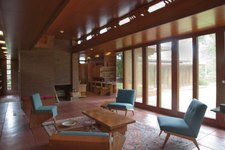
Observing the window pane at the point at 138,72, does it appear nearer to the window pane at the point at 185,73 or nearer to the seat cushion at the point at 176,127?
the window pane at the point at 185,73

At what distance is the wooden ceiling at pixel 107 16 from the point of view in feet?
8.05

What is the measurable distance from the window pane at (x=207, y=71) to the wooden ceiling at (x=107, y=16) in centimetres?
53

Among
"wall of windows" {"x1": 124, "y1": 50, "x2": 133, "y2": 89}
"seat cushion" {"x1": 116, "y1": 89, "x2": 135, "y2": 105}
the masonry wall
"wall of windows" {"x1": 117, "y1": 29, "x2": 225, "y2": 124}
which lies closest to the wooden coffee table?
"seat cushion" {"x1": 116, "y1": 89, "x2": 135, "y2": 105}

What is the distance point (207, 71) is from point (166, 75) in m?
1.28

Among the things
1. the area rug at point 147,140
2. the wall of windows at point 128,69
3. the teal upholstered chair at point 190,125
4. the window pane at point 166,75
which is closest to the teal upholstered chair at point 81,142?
the area rug at point 147,140

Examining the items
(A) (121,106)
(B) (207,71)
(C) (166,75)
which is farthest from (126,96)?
(B) (207,71)

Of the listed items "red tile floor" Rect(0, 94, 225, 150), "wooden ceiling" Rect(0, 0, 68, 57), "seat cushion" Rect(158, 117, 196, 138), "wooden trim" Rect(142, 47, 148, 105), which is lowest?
"red tile floor" Rect(0, 94, 225, 150)

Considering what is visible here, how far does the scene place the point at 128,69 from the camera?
6.96 metres

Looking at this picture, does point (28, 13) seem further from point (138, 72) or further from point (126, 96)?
point (138, 72)

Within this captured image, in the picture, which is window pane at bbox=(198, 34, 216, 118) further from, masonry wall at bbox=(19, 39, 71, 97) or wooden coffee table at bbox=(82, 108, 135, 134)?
masonry wall at bbox=(19, 39, 71, 97)

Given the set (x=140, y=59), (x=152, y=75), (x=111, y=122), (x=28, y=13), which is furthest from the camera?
(x=140, y=59)

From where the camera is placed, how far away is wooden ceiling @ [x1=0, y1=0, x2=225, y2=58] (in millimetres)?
2453

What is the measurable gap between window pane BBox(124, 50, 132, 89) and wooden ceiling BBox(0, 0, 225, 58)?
177 cm

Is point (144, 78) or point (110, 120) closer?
point (110, 120)
